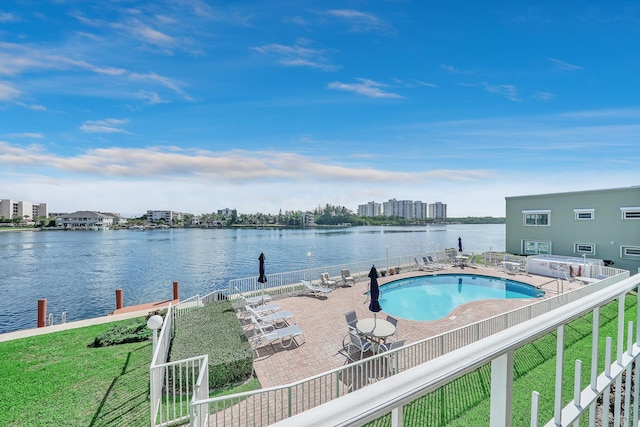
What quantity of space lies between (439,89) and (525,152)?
453 inches

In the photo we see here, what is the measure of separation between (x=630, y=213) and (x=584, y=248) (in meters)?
3.45

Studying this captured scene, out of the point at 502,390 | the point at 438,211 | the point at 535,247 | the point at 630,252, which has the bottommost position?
the point at 535,247

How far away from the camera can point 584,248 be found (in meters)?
21.3

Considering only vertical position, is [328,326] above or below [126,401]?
above

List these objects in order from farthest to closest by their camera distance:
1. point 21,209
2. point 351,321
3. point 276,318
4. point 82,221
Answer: point 21,209 < point 82,221 < point 276,318 < point 351,321

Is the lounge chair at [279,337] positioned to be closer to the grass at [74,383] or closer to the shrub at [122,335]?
the grass at [74,383]

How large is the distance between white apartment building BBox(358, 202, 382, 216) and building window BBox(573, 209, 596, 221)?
11224cm

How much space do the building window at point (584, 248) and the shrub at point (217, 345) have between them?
80.9 ft

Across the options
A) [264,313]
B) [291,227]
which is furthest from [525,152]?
[291,227]

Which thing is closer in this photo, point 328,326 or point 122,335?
point 122,335

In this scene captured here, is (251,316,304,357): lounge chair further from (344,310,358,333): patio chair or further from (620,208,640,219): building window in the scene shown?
(620,208,640,219): building window

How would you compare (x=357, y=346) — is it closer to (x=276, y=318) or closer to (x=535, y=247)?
(x=276, y=318)

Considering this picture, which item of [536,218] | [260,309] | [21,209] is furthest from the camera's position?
[21,209]

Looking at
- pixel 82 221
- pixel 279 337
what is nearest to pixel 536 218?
pixel 279 337
